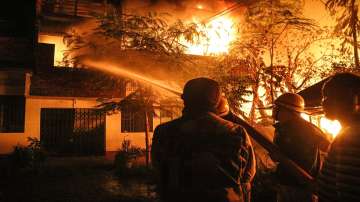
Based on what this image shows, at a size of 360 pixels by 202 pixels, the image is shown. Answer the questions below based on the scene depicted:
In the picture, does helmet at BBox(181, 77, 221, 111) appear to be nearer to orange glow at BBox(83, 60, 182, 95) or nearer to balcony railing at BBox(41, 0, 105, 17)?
orange glow at BBox(83, 60, 182, 95)

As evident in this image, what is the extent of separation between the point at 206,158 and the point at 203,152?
5 cm

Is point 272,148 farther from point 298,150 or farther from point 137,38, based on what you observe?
point 137,38

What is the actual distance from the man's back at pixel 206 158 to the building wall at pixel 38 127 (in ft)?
54.1

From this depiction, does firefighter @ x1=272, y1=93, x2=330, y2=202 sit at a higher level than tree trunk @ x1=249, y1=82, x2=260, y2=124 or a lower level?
lower

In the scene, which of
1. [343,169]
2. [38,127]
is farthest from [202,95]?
[38,127]

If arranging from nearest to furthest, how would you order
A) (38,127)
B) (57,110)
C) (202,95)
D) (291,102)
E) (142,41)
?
(202,95), (291,102), (142,41), (38,127), (57,110)

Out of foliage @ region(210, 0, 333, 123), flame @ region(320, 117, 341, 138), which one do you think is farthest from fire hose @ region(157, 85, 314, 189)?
foliage @ region(210, 0, 333, 123)

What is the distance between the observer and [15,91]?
54.6 feet

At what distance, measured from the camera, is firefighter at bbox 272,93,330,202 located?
138 inches

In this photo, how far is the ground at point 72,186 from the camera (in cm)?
862

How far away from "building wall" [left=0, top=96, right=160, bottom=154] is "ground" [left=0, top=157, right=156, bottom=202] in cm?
411

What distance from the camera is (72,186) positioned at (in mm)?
10219

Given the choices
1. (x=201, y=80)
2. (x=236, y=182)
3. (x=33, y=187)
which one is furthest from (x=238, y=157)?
(x=33, y=187)

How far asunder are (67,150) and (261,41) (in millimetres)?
12599
